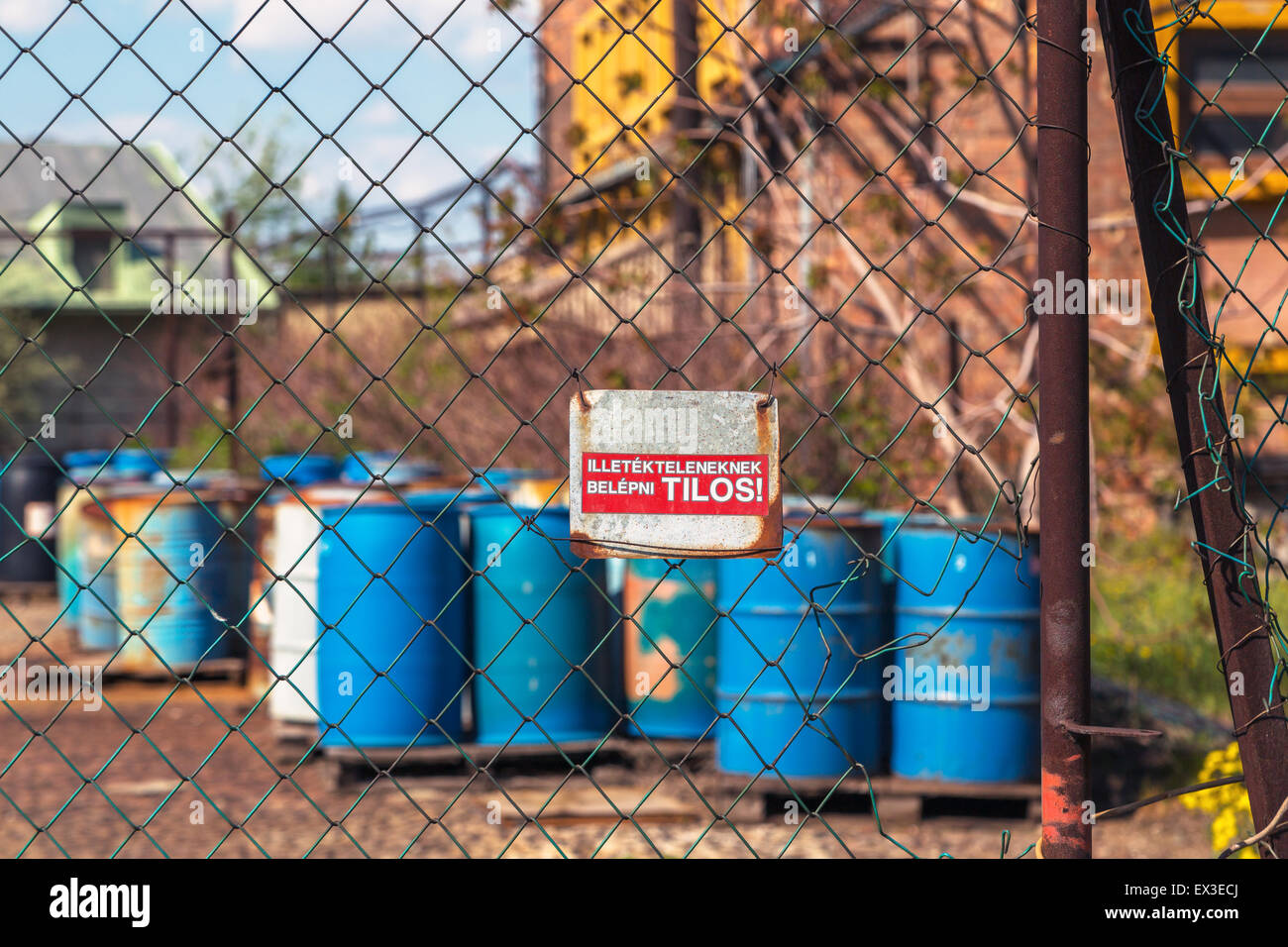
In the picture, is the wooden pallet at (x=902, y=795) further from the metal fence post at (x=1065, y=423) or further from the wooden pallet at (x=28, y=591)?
the wooden pallet at (x=28, y=591)

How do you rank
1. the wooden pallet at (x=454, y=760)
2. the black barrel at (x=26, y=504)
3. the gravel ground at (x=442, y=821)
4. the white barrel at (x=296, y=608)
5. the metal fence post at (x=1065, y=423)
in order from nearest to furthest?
the metal fence post at (x=1065, y=423), the gravel ground at (x=442, y=821), the wooden pallet at (x=454, y=760), the white barrel at (x=296, y=608), the black barrel at (x=26, y=504)

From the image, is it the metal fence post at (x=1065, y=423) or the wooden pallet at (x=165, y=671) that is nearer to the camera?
the metal fence post at (x=1065, y=423)

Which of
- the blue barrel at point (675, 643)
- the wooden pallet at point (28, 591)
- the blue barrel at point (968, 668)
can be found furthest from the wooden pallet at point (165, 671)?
the blue barrel at point (968, 668)

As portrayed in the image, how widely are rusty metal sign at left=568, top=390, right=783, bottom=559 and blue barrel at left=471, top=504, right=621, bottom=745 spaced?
126 inches

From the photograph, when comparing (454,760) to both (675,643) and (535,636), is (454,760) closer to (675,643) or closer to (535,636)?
(535,636)

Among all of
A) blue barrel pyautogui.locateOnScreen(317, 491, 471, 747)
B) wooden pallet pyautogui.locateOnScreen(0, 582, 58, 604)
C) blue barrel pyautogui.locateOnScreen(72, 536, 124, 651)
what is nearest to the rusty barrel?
blue barrel pyautogui.locateOnScreen(72, 536, 124, 651)

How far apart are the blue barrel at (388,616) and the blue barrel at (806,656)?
112 cm

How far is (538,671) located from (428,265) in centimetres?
647

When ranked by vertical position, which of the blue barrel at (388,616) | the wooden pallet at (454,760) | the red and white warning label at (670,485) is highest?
the blue barrel at (388,616)

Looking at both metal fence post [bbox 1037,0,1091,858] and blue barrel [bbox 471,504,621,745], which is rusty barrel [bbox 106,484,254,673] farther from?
metal fence post [bbox 1037,0,1091,858]

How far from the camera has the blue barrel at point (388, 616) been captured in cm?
506

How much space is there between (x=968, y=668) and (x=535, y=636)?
1700mm

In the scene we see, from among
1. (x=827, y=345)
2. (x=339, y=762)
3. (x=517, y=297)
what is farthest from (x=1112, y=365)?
(x=339, y=762)

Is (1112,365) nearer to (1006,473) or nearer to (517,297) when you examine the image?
(1006,473)
